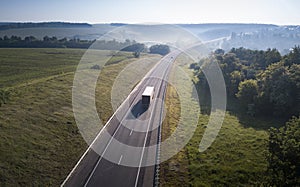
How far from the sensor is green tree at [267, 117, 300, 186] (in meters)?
23.2

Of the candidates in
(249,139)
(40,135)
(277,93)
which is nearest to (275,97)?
(277,93)

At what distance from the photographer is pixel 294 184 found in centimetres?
2194

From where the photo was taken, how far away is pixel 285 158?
26734mm

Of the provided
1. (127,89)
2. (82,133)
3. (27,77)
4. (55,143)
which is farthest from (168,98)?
(27,77)

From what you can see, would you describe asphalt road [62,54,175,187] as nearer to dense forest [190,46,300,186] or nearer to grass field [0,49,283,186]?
grass field [0,49,283,186]

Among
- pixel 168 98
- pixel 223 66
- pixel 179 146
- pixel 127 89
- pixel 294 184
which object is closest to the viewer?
pixel 294 184

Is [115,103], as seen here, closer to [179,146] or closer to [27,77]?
[179,146]

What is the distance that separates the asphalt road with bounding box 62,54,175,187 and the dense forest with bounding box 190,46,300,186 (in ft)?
46.0

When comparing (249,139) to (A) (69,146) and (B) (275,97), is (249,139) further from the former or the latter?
(A) (69,146)

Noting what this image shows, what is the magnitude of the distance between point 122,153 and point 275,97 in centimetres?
3722

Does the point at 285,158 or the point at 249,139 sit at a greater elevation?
the point at 285,158

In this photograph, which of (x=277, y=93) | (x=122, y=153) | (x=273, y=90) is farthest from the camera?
(x=273, y=90)

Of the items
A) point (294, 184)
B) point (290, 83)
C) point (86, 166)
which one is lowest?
point (86, 166)

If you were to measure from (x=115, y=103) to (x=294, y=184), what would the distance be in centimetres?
4263
